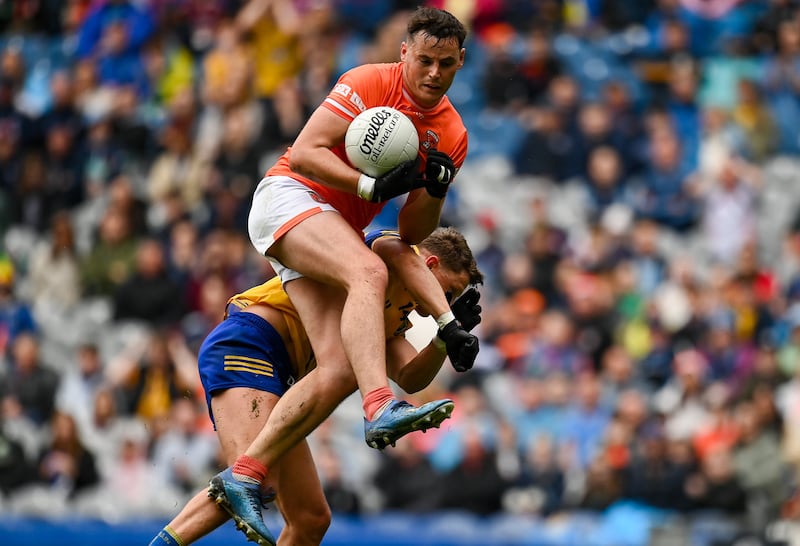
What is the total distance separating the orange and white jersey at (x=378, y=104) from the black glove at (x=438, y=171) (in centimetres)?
25

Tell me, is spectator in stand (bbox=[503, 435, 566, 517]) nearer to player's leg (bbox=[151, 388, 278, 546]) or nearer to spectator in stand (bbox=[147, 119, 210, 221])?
player's leg (bbox=[151, 388, 278, 546])

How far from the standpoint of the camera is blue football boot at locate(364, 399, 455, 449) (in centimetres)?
706

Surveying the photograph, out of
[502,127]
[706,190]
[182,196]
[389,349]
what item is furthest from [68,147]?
[389,349]

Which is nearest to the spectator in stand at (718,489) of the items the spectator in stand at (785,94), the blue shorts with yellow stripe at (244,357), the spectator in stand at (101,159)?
the spectator in stand at (785,94)

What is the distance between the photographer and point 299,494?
27.4 ft

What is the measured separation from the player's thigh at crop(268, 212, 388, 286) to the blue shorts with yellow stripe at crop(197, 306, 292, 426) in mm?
632

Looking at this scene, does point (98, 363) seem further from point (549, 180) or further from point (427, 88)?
point (427, 88)

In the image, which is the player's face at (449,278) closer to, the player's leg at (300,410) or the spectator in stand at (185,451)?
the player's leg at (300,410)

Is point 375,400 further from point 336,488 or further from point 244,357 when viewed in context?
point 336,488

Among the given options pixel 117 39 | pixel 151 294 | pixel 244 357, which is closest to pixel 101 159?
pixel 117 39

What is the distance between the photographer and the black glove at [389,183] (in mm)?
7488

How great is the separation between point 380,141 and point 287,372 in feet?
5.39

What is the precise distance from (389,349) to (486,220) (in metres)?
6.27

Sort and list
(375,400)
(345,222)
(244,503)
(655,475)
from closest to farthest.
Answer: (375,400), (244,503), (345,222), (655,475)
